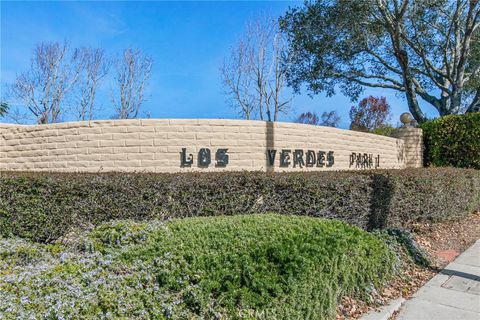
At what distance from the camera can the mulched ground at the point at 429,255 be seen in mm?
3978

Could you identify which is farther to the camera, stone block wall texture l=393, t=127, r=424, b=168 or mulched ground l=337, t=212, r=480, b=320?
stone block wall texture l=393, t=127, r=424, b=168

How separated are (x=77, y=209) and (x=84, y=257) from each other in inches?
91.2

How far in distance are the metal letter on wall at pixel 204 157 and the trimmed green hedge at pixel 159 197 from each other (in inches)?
57.9

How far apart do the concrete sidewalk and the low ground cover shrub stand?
578mm

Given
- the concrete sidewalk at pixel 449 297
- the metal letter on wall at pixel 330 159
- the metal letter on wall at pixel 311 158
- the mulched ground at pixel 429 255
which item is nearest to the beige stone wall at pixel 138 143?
the metal letter on wall at pixel 311 158

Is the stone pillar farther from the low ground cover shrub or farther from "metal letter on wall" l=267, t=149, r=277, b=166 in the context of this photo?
the low ground cover shrub

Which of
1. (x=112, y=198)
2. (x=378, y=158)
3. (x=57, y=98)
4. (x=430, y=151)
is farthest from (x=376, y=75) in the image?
(x=57, y=98)

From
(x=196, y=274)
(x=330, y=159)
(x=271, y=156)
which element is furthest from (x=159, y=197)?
(x=330, y=159)

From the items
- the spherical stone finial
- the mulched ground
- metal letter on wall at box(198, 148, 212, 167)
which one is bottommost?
the mulched ground

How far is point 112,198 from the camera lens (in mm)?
5680

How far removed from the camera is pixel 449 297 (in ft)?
14.3

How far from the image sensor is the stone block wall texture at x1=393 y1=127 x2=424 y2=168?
13.4 metres

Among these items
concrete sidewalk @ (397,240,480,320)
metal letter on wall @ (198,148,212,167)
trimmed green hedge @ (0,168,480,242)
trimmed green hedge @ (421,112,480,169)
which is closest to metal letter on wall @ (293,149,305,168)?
metal letter on wall @ (198,148,212,167)

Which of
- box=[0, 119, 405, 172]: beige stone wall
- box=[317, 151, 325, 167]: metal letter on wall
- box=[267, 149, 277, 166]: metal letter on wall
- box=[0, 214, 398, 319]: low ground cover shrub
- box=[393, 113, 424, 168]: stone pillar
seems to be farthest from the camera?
box=[393, 113, 424, 168]: stone pillar
